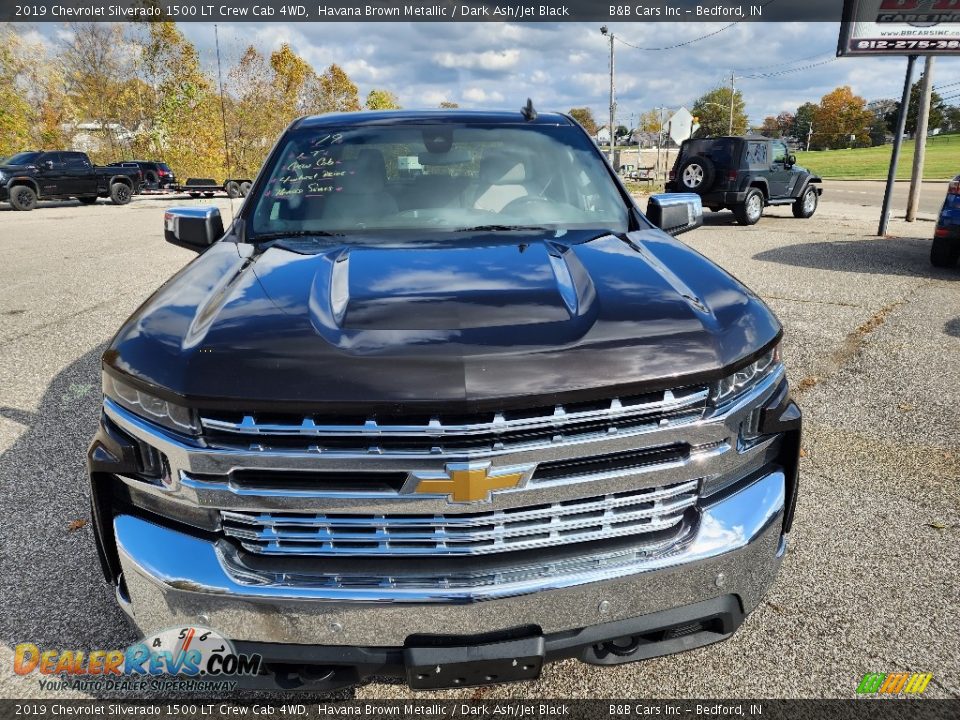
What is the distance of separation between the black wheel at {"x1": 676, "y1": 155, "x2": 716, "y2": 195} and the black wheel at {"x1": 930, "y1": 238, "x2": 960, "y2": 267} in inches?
273

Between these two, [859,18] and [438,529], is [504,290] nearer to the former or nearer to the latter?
[438,529]

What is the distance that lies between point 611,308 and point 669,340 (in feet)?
0.61

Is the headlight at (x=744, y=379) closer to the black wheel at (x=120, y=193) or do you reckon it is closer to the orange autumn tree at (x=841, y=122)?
the black wheel at (x=120, y=193)

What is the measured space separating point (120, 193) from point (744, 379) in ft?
85.9

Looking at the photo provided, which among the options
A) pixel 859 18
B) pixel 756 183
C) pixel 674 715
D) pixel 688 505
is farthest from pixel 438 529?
pixel 756 183

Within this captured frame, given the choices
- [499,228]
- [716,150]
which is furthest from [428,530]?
[716,150]

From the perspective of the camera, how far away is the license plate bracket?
5.43 ft

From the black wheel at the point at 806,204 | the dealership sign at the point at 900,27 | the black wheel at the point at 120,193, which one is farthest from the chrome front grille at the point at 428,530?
the black wheel at the point at 120,193

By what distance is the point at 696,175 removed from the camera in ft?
52.6

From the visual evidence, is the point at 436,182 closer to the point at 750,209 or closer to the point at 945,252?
the point at 945,252

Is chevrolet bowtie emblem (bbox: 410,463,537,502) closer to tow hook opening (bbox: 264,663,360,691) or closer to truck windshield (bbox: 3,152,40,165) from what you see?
tow hook opening (bbox: 264,663,360,691)

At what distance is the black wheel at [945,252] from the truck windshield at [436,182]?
778 cm

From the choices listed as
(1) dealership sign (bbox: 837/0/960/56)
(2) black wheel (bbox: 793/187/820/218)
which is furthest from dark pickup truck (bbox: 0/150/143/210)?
(1) dealership sign (bbox: 837/0/960/56)

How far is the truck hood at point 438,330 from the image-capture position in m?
1.59
